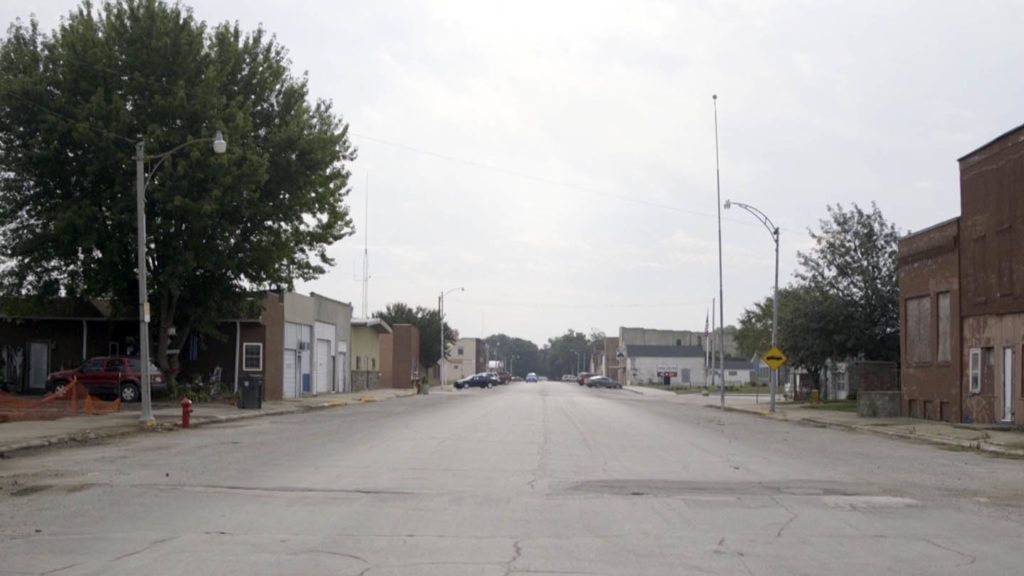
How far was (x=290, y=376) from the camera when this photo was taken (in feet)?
180

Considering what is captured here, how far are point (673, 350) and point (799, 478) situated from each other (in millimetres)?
134873

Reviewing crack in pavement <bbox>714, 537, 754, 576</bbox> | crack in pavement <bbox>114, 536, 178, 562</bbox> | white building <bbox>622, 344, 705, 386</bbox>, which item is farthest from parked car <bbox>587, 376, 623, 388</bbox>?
crack in pavement <bbox>114, 536, 178, 562</bbox>

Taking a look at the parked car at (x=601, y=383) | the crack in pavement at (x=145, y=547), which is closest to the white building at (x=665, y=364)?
the parked car at (x=601, y=383)

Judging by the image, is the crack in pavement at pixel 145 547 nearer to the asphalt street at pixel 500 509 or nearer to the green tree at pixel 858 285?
the asphalt street at pixel 500 509

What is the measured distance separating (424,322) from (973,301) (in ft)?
259

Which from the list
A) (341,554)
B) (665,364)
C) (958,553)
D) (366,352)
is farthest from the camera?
(665,364)

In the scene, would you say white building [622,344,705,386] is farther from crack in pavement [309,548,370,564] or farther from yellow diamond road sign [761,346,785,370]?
crack in pavement [309,548,370,564]

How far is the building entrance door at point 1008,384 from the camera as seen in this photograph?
3095 cm

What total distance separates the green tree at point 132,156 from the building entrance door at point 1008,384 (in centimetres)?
2430

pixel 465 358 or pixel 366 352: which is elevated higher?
pixel 366 352

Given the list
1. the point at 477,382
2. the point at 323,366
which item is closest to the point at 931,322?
the point at 323,366

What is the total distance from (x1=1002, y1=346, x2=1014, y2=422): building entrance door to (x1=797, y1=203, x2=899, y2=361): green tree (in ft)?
58.3

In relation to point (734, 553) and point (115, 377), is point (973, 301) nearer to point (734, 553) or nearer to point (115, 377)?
point (734, 553)

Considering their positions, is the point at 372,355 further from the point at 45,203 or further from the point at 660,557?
the point at 660,557
